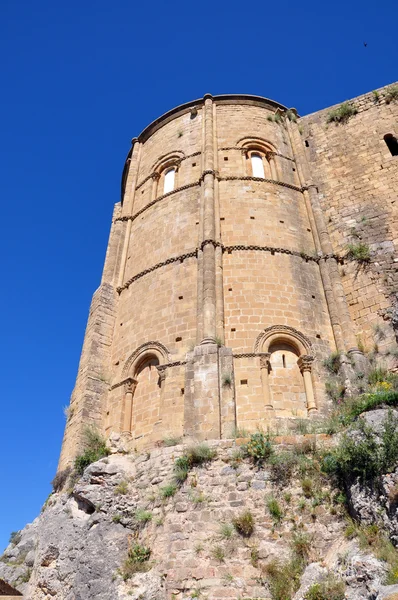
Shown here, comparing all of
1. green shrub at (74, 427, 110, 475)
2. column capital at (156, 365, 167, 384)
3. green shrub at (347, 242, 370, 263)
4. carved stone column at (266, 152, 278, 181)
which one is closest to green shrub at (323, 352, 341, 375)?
green shrub at (347, 242, 370, 263)

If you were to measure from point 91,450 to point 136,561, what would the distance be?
339 cm

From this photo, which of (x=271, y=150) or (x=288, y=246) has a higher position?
(x=271, y=150)

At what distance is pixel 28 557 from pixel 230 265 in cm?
1187

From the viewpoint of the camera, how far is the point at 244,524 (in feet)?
29.5

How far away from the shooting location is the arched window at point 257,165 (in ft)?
55.9

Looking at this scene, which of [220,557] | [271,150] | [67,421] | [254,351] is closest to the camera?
[220,557]

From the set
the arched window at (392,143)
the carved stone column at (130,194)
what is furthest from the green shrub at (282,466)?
the arched window at (392,143)

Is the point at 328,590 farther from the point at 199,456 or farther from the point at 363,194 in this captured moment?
the point at 363,194

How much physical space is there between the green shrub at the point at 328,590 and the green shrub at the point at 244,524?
1892 mm

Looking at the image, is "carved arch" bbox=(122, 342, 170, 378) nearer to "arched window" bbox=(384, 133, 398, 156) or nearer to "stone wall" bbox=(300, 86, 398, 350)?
"stone wall" bbox=(300, 86, 398, 350)

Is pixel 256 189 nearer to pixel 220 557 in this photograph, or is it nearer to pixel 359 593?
pixel 220 557

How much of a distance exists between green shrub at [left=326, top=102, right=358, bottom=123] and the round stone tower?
6.49 feet

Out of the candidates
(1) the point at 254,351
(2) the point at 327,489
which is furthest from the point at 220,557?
(1) the point at 254,351

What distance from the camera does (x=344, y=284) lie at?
14.7 m
